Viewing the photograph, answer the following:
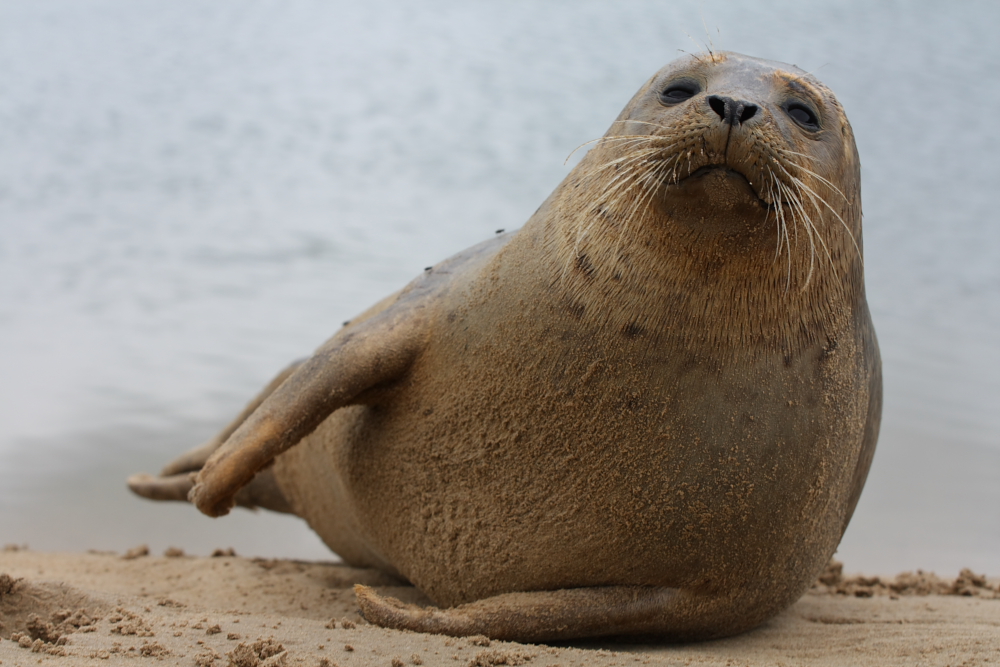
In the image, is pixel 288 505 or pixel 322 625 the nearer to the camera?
pixel 322 625

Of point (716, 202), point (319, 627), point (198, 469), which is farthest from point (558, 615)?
point (198, 469)

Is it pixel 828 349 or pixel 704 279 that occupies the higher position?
pixel 704 279

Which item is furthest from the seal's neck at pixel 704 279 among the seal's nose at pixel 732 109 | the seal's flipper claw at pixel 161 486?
the seal's flipper claw at pixel 161 486

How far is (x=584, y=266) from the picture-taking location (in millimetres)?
3086

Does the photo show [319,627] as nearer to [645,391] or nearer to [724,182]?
Result: [645,391]

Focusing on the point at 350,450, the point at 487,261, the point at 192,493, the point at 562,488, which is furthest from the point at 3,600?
the point at 487,261

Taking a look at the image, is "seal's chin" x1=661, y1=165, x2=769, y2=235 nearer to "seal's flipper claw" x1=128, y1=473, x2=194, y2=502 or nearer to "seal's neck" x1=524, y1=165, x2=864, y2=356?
"seal's neck" x1=524, y1=165, x2=864, y2=356

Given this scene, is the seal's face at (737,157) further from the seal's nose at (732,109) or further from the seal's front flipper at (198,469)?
the seal's front flipper at (198,469)

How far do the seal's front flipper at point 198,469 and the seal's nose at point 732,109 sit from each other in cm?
278

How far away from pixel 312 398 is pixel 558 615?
3.42 feet

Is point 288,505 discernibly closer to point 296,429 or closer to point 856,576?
point 296,429

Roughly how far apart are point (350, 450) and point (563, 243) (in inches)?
43.7

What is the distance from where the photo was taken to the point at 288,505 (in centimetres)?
493

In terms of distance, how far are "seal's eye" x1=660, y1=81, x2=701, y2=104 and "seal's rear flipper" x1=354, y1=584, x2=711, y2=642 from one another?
139 cm
